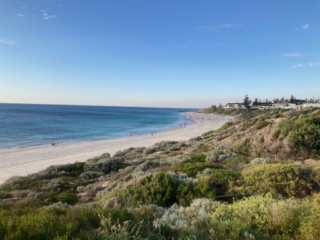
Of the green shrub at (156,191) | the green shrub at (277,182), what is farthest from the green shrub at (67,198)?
the green shrub at (277,182)

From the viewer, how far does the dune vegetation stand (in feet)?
9.93

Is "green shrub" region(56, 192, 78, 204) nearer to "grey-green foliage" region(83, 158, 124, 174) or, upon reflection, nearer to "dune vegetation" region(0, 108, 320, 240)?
"dune vegetation" region(0, 108, 320, 240)

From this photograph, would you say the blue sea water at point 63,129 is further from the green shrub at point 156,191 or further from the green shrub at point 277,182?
the green shrub at point 277,182

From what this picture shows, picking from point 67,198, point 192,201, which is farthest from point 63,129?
Result: point 192,201

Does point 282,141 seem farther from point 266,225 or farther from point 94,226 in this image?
point 94,226

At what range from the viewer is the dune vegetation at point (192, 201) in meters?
3.03

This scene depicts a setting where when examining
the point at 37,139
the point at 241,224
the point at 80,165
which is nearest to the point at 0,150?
the point at 37,139

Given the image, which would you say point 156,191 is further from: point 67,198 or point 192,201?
point 67,198

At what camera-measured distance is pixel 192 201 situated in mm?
5461

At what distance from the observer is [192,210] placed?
4199 mm

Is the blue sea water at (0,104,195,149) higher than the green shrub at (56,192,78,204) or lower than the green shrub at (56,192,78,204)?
lower

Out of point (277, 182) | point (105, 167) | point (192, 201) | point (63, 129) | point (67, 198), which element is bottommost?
point (63, 129)

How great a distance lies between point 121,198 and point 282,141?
9.06 m

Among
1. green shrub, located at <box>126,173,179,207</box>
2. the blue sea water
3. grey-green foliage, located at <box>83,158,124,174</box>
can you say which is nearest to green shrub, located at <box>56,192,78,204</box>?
green shrub, located at <box>126,173,179,207</box>
